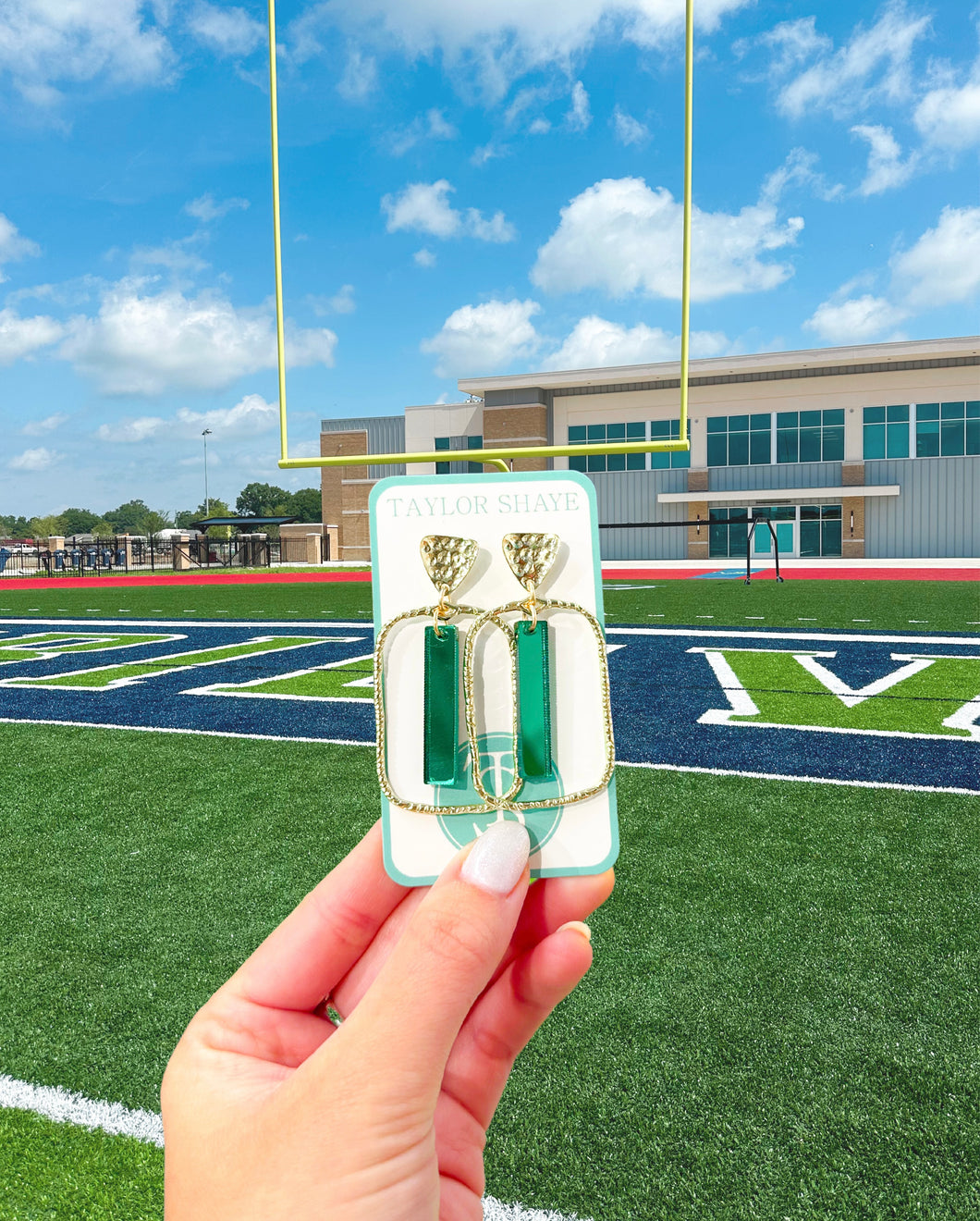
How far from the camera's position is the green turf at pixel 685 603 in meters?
12.1

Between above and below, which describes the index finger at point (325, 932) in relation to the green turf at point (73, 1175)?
above

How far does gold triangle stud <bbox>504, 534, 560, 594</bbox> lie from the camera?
3.27ft

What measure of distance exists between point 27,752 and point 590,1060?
4440 millimetres

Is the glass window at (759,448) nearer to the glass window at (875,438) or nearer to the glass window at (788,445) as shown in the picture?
the glass window at (788,445)

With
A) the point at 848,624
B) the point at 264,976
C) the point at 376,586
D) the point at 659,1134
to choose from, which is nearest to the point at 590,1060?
the point at 659,1134

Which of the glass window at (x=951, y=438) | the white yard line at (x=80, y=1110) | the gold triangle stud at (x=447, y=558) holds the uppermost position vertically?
the glass window at (x=951, y=438)

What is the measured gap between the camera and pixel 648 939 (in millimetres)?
2750

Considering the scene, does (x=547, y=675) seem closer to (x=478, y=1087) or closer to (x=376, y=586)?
(x=376, y=586)

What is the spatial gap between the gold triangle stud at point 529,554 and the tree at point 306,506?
92917 mm

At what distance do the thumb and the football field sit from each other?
1074 millimetres

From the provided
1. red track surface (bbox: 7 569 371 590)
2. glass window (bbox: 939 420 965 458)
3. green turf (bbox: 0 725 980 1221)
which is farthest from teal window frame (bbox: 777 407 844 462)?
green turf (bbox: 0 725 980 1221)

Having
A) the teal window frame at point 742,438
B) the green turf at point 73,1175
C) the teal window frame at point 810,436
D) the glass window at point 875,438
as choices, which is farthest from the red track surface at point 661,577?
the green turf at point 73,1175

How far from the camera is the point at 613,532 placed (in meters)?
35.4

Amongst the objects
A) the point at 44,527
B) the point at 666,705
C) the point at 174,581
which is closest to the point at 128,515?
the point at 44,527
